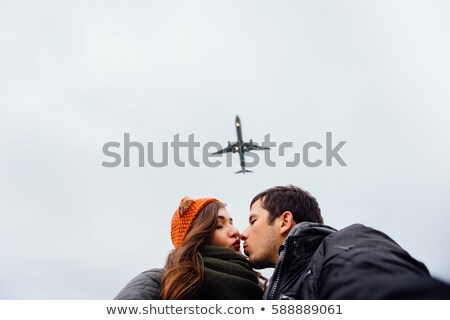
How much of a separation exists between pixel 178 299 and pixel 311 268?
1.34 metres

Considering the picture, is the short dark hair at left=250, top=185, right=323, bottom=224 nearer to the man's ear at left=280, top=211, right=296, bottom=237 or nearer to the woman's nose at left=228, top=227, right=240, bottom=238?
the man's ear at left=280, top=211, right=296, bottom=237

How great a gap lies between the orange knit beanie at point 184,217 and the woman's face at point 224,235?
0.94ft

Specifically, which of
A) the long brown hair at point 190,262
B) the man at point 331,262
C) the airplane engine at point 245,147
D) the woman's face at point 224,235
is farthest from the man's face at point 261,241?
the airplane engine at point 245,147

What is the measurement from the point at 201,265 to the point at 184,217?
85 centimetres

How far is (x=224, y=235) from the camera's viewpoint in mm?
4125

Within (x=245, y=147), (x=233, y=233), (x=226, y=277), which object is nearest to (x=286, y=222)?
(x=233, y=233)

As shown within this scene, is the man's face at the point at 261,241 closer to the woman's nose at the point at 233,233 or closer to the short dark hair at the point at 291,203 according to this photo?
the short dark hair at the point at 291,203

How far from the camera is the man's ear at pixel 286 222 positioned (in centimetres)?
370

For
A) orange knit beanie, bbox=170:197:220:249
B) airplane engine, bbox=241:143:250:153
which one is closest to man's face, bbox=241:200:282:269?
orange knit beanie, bbox=170:197:220:249

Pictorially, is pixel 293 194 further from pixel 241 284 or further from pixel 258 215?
pixel 241 284

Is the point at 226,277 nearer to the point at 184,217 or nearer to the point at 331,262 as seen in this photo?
the point at 184,217

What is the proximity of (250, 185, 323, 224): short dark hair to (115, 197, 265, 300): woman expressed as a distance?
0.61m

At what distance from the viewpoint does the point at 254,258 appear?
148 inches
